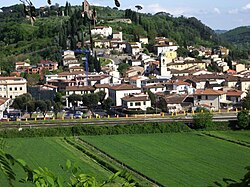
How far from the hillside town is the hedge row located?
3.40 metres

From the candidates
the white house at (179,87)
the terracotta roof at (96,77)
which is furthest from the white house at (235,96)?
the terracotta roof at (96,77)

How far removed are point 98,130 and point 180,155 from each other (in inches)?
204

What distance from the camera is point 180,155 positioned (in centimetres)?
1533

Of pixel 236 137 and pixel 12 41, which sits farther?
pixel 12 41

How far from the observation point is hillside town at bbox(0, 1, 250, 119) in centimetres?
2505

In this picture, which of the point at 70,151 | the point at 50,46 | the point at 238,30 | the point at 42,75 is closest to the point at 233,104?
the point at 70,151

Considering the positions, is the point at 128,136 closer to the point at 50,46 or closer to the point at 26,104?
the point at 26,104

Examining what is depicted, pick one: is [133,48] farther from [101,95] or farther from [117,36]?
[101,95]

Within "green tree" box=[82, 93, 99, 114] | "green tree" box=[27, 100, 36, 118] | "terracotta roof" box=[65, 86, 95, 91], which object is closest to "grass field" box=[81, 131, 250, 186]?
"green tree" box=[27, 100, 36, 118]

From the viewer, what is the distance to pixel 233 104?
2575 centimetres

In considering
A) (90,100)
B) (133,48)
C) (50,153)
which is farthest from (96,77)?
(50,153)

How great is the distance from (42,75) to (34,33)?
14.4 m

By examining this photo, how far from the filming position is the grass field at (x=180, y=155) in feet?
40.0

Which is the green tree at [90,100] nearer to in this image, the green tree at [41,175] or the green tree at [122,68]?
the green tree at [122,68]
